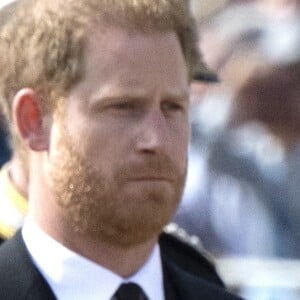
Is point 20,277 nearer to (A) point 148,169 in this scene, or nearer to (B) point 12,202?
(A) point 148,169

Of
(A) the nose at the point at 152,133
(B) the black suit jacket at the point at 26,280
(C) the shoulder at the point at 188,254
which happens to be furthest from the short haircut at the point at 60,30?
(C) the shoulder at the point at 188,254

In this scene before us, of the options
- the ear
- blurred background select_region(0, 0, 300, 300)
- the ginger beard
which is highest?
the ear

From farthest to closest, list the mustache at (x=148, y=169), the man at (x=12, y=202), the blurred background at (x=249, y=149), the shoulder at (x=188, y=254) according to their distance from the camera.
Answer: the blurred background at (x=249, y=149)
the shoulder at (x=188, y=254)
the man at (x=12, y=202)
the mustache at (x=148, y=169)

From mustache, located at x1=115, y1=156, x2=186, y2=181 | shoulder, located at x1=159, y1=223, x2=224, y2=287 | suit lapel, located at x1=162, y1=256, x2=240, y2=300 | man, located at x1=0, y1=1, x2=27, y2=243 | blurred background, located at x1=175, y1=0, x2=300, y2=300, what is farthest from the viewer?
blurred background, located at x1=175, y1=0, x2=300, y2=300

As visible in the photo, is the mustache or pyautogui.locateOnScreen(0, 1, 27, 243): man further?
pyautogui.locateOnScreen(0, 1, 27, 243): man

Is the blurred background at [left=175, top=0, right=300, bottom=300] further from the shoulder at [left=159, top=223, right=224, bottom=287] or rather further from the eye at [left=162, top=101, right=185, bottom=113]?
the eye at [left=162, top=101, right=185, bottom=113]

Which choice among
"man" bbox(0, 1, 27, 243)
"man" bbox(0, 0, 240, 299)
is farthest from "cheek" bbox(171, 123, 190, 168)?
"man" bbox(0, 1, 27, 243)

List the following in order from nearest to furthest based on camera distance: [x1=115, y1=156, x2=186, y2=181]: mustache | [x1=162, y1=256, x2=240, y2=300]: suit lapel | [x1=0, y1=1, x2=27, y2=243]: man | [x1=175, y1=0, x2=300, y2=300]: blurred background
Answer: [x1=115, y1=156, x2=186, y2=181]: mustache
[x1=162, y1=256, x2=240, y2=300]: suit lapel
[x1=0, y1=1, x2=27, y2=243]: man
[x1=175, y1=0, x2=300, y2=300]: blurred background

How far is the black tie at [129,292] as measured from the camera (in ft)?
3.92

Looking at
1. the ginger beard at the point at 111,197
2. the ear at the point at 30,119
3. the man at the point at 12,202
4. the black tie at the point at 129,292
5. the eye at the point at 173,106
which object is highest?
the ear at the point at 30,119

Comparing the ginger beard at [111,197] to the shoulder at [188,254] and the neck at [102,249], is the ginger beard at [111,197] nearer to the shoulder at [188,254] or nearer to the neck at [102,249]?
the neck at [102,249]

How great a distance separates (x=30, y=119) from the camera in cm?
118

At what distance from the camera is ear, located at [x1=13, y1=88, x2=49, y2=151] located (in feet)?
3.83

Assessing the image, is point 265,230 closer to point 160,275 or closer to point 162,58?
point 160,275
